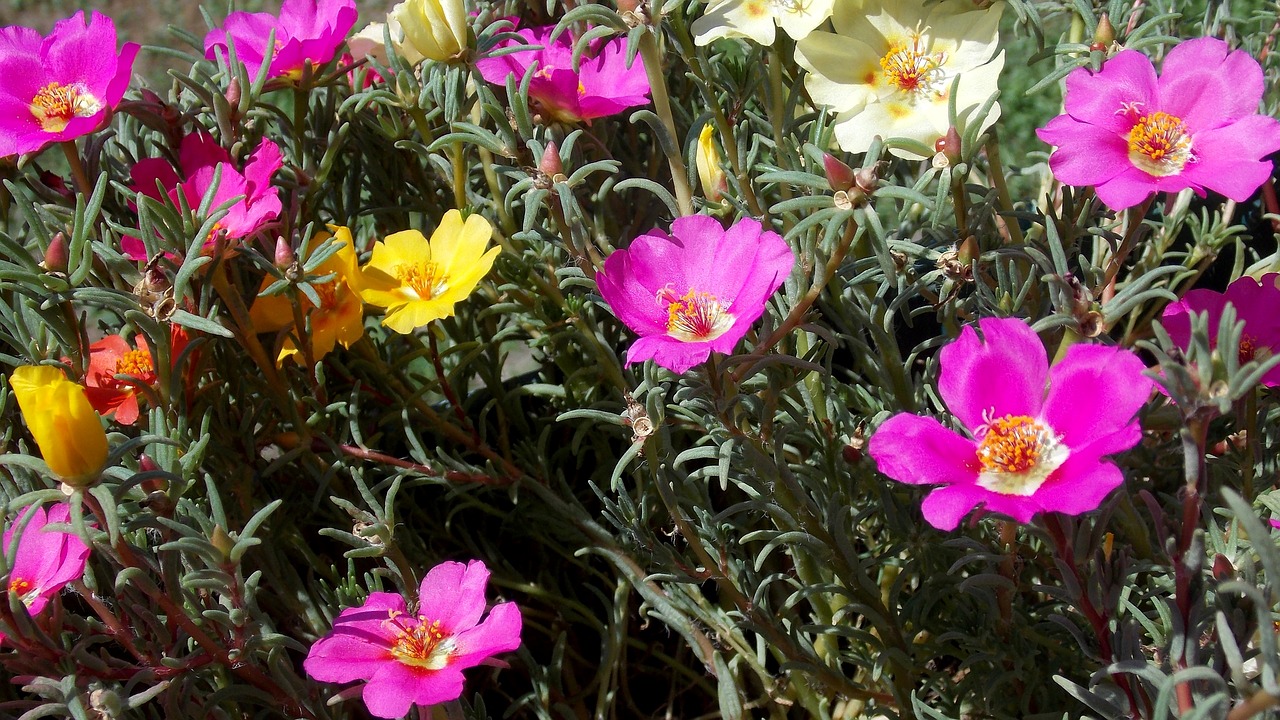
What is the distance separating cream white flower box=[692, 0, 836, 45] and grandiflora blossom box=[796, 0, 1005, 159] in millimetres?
17

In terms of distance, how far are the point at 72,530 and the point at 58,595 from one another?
0.15 metres

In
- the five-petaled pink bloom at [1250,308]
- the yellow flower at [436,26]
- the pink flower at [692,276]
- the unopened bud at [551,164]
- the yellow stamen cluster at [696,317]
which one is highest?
the yellow flower at [436,26]

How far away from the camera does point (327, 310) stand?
105 centimetres

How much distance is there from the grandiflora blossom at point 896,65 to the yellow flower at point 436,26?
0.29 metres

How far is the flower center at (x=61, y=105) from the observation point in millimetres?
1013

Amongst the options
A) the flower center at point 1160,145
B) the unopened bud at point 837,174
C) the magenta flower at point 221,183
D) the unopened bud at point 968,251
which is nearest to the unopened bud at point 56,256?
the magenta flower at point 221,183

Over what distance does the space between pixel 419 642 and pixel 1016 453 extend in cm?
49

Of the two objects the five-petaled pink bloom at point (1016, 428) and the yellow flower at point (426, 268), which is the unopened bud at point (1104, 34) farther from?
the yellow flower at point (426, 268)

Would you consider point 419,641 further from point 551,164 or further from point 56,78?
point 56,78

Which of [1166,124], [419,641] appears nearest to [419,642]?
[419,641]

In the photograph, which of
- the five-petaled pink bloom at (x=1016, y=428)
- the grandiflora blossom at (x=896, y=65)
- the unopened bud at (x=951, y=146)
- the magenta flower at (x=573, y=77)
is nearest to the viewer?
the five-petaled pink bloom at (x=1016, y=428)

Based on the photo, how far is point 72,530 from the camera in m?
0.72

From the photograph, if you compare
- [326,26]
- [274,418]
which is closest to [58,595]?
[274,418]

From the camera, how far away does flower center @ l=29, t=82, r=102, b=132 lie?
39.9 inches
